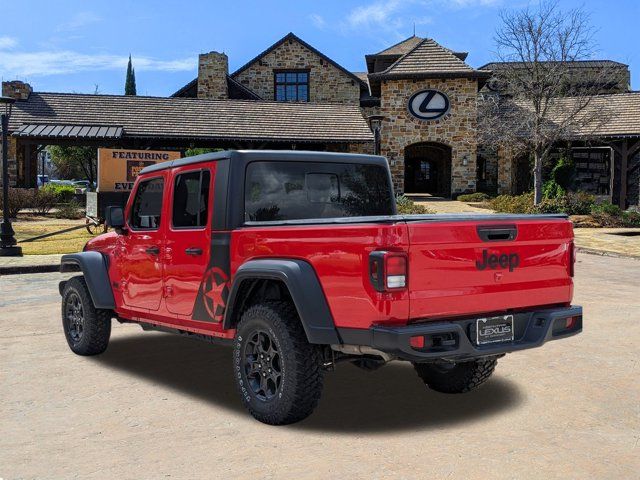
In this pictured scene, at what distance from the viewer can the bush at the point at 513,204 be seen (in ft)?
92.8

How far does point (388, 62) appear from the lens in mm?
46375

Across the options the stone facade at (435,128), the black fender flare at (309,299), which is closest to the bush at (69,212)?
the stone facade at (435,128)

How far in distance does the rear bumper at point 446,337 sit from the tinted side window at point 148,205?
2.57 meters

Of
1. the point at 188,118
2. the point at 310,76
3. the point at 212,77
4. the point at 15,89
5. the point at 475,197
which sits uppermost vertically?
the point at 310,76

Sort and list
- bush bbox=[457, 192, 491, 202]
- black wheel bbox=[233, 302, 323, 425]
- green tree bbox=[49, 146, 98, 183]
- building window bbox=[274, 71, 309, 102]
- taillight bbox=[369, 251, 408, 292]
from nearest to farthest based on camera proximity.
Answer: taillight bbox=[369, 251, 408, 292] < black wheel bbox=[233, 302, 323, 425] < bush bbox=[457, 192, 491, 202] < building window bbox=[274, 71, 309, 102] < green tree bbox=[49, 146, 98, 183]

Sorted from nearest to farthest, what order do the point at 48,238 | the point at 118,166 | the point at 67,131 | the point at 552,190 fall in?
the point at 48,238, the point at 118,166, the point at 552,190, the point at 67,131

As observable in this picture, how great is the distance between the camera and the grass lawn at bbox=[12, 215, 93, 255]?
17500 millimetres

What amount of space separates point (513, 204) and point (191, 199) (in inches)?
986

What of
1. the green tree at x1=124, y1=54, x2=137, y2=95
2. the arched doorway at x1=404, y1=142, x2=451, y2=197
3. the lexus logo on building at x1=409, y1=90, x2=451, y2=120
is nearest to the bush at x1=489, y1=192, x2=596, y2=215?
the lexus logo on building at x1=409, y1=90, x2=451, y2=120

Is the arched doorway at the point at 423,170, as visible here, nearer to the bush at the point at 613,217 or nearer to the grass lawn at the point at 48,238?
the bush at the point at 613,217

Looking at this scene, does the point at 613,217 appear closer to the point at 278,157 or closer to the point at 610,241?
the point at 610,241

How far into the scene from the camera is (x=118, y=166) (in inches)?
935

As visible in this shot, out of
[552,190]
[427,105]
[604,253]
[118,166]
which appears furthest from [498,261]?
[427,105]

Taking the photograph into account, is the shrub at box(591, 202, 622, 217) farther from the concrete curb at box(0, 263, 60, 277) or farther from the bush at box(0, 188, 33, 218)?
the bush at box(0, 188, 33, 218)
